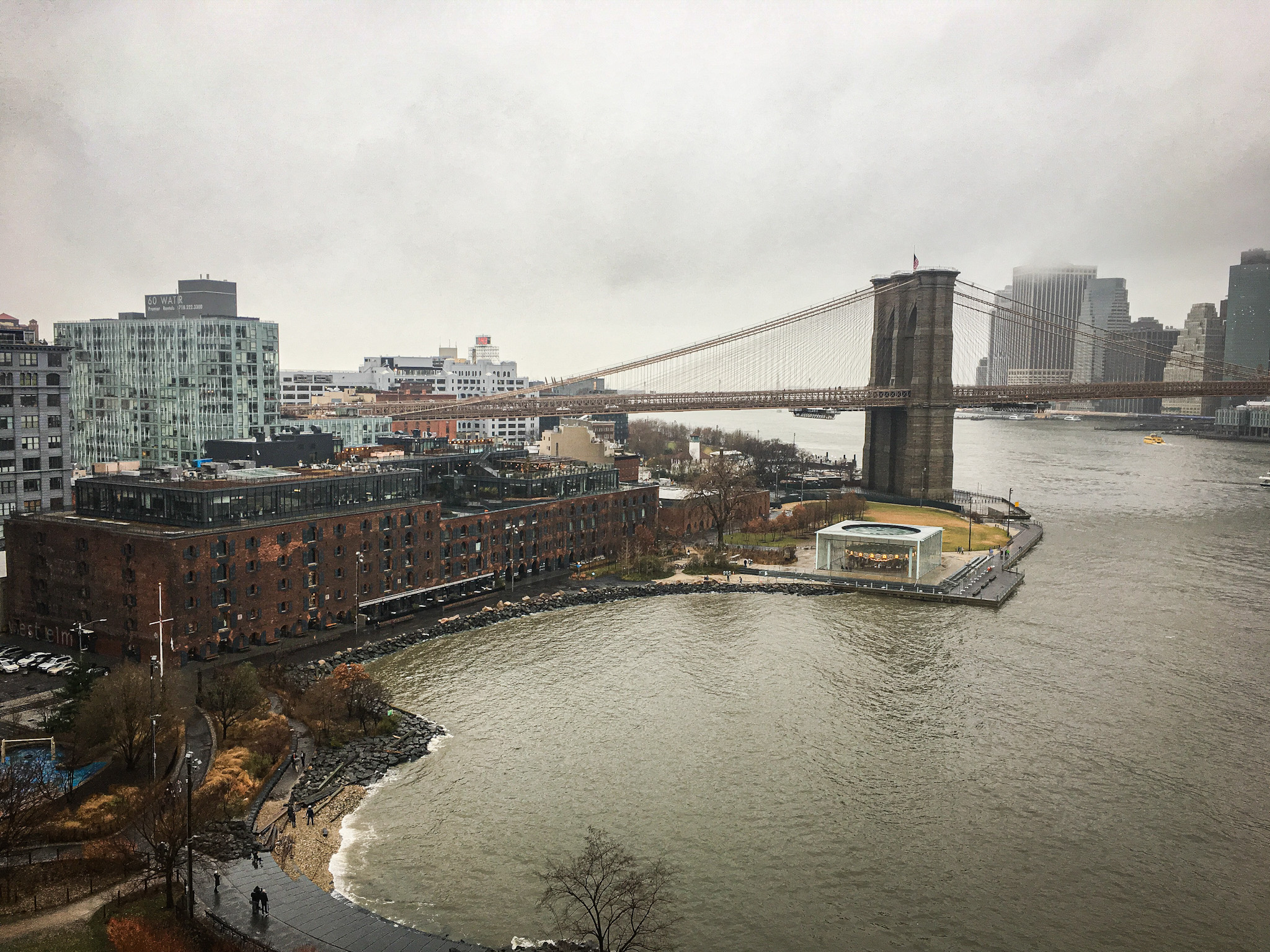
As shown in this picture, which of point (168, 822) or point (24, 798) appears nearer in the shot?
point (168, 822)

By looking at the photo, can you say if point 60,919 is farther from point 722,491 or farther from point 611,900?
point 722,491

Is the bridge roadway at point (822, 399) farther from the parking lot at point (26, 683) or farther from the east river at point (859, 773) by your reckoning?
the parking lot at point (26, 683)

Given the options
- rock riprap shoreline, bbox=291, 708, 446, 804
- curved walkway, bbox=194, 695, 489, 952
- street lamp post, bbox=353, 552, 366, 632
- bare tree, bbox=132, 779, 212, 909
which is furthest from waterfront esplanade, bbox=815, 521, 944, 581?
curved walkway, bbox=194, 695, 489, 952

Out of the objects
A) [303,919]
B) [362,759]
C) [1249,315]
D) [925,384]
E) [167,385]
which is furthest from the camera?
[1249,315]

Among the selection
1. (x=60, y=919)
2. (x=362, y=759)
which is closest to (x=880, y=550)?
(x=362, y=759)

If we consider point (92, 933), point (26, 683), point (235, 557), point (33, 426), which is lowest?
point (92, 933)

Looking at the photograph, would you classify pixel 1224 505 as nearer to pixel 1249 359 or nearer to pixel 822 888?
pixel 822 888
